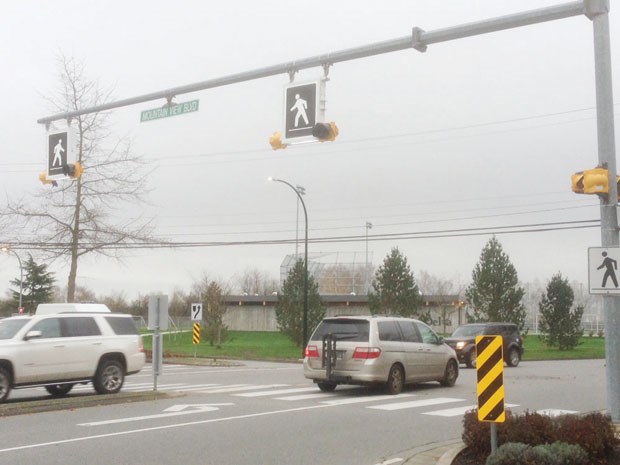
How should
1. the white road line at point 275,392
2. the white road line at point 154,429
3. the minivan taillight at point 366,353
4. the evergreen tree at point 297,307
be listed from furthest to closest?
1. the evergreen tree at point 297,307
2. the white road line at point 275,392
3. the minivan taillight at point 366,353
4. the white road line at point 154,429

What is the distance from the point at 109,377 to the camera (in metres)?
18.1

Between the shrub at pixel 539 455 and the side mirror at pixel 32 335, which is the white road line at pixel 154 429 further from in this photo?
the shrub at pixel 539 455

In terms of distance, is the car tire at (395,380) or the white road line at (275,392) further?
the car tire at (395,380)

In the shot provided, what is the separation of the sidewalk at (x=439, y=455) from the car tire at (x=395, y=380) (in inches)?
269

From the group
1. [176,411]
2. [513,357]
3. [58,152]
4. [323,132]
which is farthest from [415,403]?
[513,357]

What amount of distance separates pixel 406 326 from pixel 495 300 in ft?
103

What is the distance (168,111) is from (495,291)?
125 ft

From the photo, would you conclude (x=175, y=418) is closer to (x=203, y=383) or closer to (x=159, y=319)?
(x=159, y=319)

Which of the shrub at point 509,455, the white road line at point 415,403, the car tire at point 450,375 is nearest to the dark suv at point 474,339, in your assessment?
the car tire at point 450,375

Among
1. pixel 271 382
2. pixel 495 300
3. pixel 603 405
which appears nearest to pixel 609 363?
pixel 603 405

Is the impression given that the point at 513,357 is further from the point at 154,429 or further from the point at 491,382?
the point at 491,382

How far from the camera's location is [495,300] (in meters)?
49.3

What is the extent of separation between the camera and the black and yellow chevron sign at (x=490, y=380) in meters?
8.47

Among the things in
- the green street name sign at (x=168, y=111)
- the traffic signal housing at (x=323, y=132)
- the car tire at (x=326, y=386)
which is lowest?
the car tire at (x=326, y=386)
